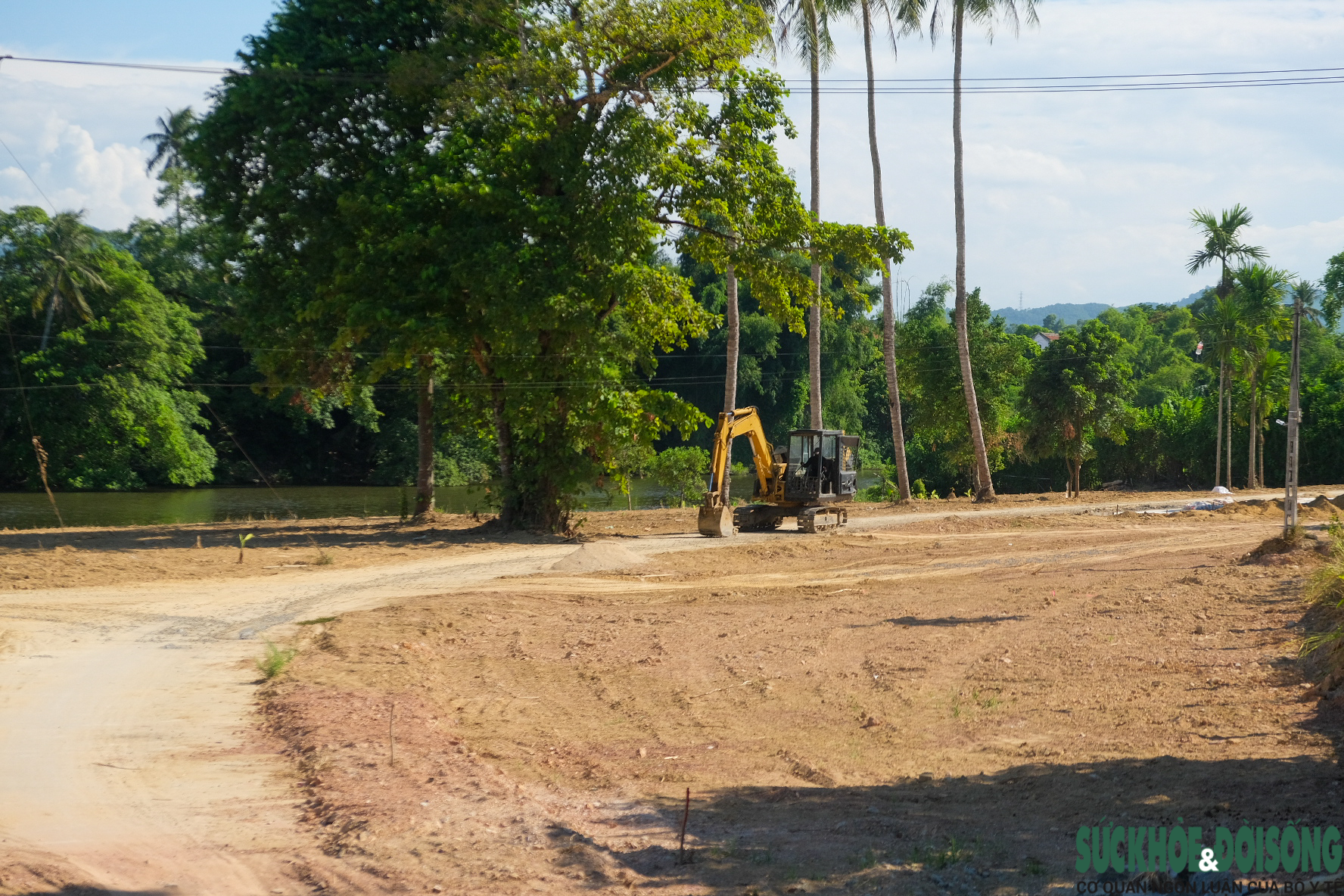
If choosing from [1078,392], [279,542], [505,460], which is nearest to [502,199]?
[505,460]

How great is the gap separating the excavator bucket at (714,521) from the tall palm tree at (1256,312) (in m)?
28.4

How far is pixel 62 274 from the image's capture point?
151ft

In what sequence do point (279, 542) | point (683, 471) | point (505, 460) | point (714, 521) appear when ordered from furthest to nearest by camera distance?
point (683, 471) < point (505, 460) < point (714, 521) < point (279, 542)

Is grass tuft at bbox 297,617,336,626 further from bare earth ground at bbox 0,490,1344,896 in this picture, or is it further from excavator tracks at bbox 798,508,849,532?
excavator tracks at bbox 798,508,849,532

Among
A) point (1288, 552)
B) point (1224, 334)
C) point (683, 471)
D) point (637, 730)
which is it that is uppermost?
point (1224, 334)

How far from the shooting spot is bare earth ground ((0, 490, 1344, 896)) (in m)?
6.66

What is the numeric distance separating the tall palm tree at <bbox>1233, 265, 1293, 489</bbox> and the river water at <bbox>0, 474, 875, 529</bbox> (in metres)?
25.5

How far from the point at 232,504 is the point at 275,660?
38.6 m

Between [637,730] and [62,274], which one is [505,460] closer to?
[637,730]

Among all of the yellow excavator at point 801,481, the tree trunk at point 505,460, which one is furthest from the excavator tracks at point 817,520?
the tree trunk at point 505,460

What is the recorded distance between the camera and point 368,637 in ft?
45.3

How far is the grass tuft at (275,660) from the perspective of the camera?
1157cm

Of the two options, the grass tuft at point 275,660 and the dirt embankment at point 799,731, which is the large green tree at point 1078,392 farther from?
the grass tuft at point 275,660

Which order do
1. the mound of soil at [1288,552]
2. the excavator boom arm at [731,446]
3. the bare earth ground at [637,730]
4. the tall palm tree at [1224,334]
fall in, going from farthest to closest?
the tall palm tree at [1224,334]
the excavator boom arm at [731,446]
the mound of soil at [1288,552]
the bare earth ground at [637,730]
